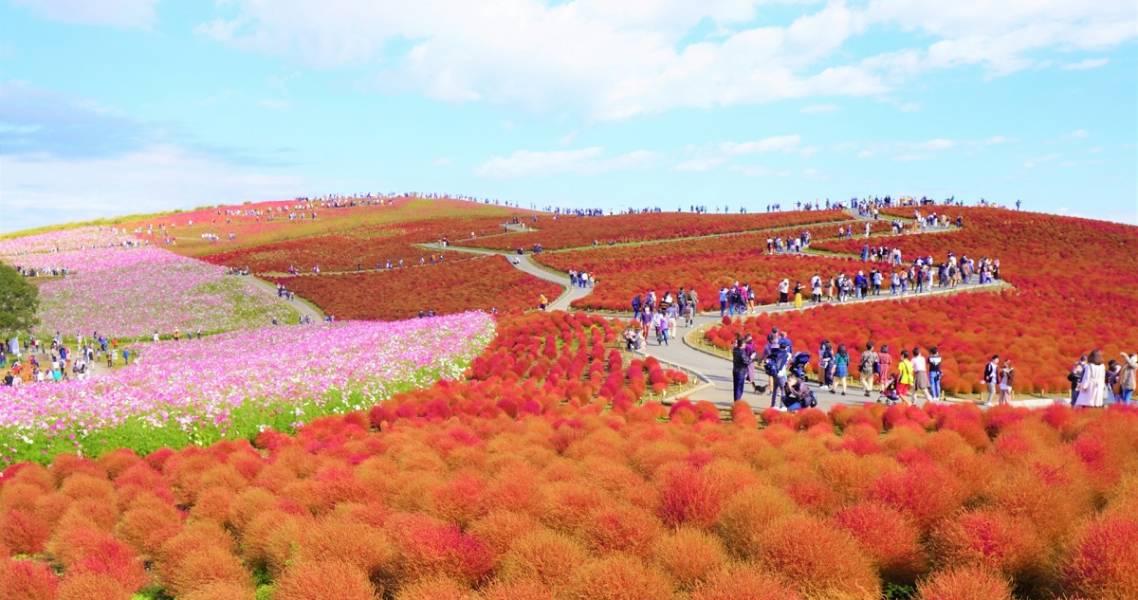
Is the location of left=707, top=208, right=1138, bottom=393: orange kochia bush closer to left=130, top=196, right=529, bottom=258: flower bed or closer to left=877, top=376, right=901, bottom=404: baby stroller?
left=877, top=376, right=901, bottom=404: baby stroller

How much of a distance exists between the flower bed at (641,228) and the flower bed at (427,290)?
33.9ft

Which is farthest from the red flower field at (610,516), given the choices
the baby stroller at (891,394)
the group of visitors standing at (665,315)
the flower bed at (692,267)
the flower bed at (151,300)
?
the flower bed at (151,300)

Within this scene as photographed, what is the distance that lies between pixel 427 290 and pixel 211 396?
1567 inches

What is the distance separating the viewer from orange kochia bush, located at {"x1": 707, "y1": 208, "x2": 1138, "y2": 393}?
22.9 metres

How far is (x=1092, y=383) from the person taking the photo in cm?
1675

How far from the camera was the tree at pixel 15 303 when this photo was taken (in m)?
47.1

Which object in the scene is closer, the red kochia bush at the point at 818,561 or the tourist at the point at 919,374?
the red kochia bush at the point at 818,561

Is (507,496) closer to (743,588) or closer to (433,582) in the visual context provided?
(433,582)

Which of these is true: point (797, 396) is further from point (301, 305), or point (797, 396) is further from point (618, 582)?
point (301, 305)

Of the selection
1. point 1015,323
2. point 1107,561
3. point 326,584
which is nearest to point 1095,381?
point 1015,323

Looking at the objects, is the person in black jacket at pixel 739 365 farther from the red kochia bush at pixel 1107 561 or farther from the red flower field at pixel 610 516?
the red kochia bush at pixel 1107 561

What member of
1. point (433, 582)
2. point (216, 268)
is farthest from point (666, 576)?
point (216, 268)

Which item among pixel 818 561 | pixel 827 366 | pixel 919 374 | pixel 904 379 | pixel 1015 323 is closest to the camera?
pixel 818 561

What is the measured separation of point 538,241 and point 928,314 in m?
52.5
